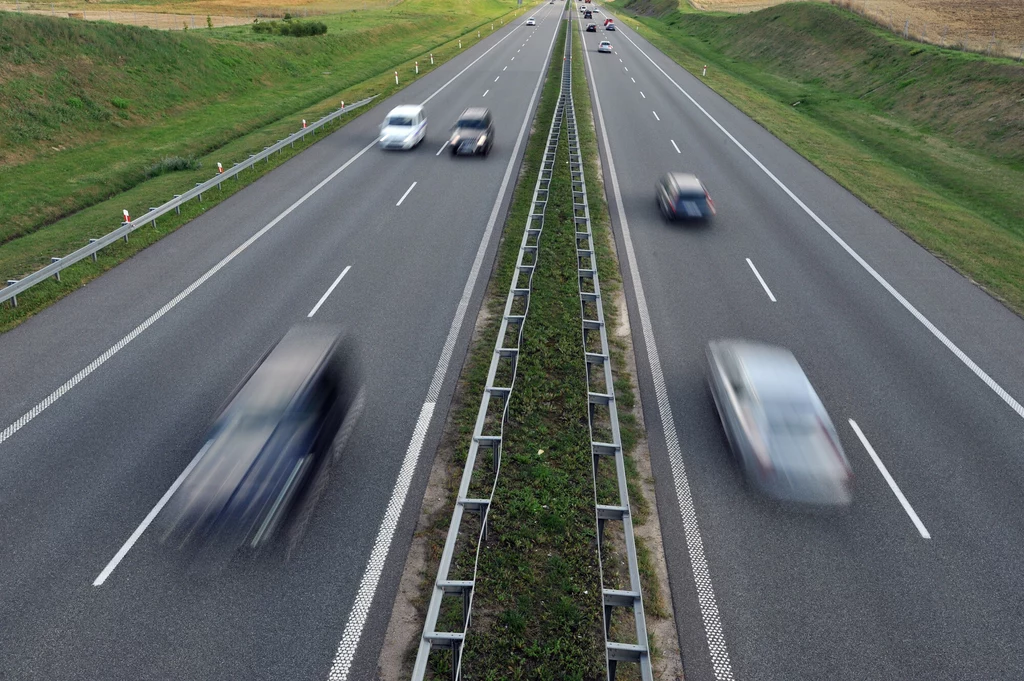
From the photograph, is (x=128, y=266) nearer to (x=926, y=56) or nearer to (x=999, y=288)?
(x=999, y=288)

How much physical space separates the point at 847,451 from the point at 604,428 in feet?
12.6

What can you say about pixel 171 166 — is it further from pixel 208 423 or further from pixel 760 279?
pixel 760 279

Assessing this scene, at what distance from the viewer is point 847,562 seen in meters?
7.89

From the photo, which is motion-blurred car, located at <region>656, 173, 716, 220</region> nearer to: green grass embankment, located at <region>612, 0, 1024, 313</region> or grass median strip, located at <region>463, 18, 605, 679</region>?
green grass embankment, located at <region>612, 0, 1024, 313</region>

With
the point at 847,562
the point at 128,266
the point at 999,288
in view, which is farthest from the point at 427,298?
the point at 999,288

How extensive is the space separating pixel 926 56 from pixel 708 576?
1637 inches

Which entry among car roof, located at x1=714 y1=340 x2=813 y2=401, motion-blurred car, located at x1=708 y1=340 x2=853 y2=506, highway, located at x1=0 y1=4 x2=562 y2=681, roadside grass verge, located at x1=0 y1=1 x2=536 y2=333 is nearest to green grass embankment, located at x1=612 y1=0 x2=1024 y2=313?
car roof, located at x1=714 y1=340 x2=813 y2=401

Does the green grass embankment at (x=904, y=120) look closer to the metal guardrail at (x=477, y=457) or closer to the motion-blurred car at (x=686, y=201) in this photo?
the motion-blurred car at (x=686, y=201)

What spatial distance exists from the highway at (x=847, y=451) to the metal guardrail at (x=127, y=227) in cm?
1311

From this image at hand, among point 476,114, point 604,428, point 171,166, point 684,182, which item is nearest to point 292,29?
point 476,114

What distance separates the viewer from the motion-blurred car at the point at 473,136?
2466cm

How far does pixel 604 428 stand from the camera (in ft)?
33.3

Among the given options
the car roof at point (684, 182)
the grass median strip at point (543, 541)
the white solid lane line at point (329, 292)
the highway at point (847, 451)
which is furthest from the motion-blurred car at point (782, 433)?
the car roof at point (684, 182)

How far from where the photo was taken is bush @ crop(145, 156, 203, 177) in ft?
73.5
